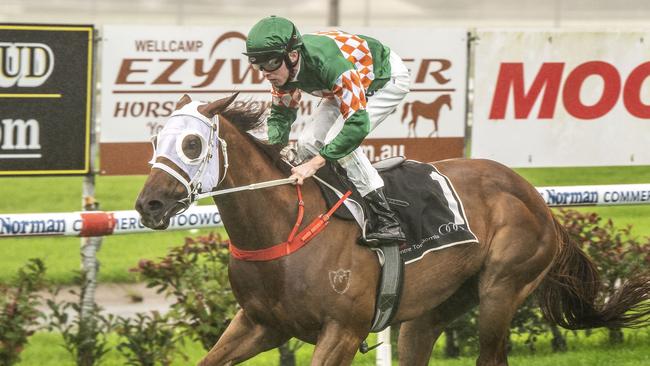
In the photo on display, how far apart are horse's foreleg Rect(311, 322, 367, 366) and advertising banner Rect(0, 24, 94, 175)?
225 cm

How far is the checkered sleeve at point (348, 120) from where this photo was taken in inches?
195

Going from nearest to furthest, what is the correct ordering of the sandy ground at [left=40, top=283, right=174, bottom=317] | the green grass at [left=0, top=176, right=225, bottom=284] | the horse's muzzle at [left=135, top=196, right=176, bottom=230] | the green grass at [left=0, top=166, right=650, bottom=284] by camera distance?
the horse's muzzle at [left=135, top=196, right=176, bottom=230] → the sandy ground at [left=40, top=283, right=174, bottom=317] → the green grass at [left=0, top=176, right=225, bottom=284] → the green grass at [left=0, top=166, right=650, bottom=284]

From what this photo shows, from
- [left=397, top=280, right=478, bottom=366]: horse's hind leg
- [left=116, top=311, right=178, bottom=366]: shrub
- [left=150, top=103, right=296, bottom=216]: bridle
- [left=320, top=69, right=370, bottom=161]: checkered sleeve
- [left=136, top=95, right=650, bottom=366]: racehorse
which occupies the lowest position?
[left=116, top=311, right=178, bottom=366]: shrub

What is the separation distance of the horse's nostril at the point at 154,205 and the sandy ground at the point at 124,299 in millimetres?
3577

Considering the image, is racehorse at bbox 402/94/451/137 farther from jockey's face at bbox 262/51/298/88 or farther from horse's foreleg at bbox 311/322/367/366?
horse's foreleg at bbox 311/322/367/366

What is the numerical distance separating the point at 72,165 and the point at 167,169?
2.21m

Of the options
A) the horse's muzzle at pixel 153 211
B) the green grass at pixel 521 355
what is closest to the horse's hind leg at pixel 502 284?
the green grass at pixel 521 355

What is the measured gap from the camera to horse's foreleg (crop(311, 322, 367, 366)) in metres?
4.95

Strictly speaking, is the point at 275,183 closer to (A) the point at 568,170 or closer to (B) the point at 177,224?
(B) the point at 177,224

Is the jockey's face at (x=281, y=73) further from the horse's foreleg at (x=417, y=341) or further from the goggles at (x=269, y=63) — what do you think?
the horse's foreleg at (x=417, y=341)

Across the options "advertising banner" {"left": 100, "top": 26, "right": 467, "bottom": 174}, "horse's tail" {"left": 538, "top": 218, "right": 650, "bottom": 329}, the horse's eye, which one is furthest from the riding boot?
"advertising banner" {"left": 100, "top": 26, "right": 467, "bottom": 174}

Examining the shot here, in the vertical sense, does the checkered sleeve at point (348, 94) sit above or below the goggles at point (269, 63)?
below

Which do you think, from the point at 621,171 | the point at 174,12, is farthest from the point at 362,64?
the point at 174,12

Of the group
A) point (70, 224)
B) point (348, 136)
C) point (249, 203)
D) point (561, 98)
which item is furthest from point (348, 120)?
point (561, 98)
